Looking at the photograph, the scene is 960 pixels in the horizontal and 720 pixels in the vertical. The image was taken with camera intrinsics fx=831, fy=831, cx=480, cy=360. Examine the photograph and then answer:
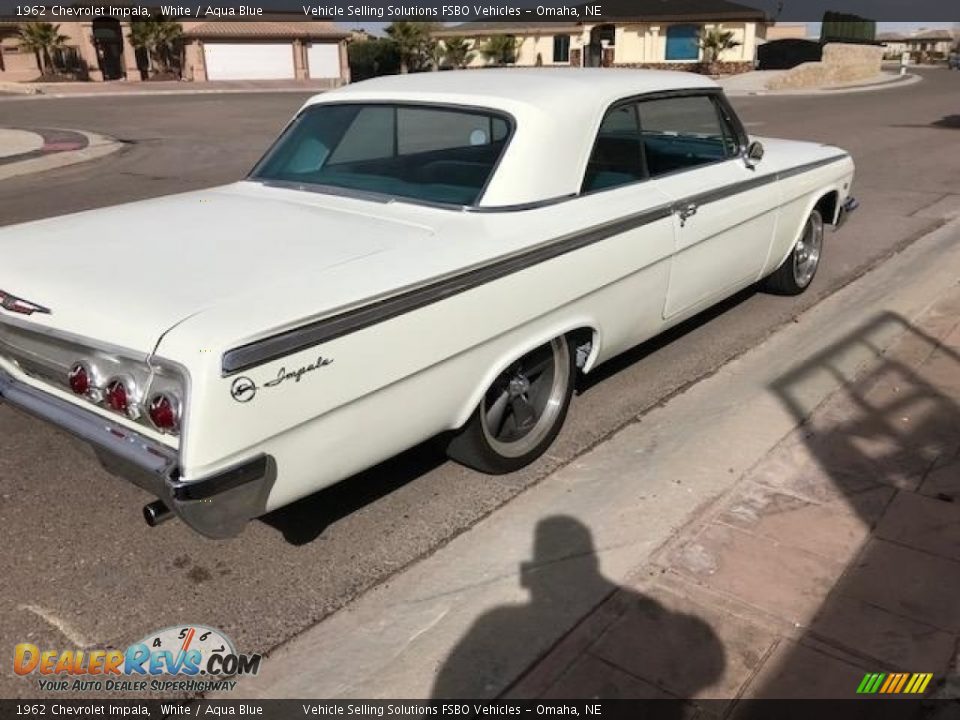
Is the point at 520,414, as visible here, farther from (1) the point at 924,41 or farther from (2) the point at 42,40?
(1) the point at 924,41

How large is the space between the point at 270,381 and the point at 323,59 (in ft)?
155

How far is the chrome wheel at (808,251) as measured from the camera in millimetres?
5723

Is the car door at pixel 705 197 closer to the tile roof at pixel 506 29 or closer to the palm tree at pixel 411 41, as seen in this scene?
the palm tree at pixel 411 41

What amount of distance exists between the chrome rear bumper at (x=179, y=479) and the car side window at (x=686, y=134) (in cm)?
264

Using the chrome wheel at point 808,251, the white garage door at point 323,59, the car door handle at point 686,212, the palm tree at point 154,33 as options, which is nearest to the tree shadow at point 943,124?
the chrome wheel at point 808,251

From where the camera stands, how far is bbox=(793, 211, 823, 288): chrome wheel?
18.8 feet

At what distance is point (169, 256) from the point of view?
2.75 metres

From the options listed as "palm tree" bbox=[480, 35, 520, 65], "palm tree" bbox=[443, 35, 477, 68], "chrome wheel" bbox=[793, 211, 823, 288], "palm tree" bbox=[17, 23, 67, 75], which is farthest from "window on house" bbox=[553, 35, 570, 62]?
"chrome wheel" bbox=[793, 211, 823, 288]

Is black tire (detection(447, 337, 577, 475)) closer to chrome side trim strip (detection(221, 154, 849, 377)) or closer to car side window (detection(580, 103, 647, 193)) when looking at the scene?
chrome side trim strip (detection(221, 154, 849, 377))

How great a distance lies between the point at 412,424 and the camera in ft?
9.11

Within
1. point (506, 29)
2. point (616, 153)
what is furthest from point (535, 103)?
point (506, 29)

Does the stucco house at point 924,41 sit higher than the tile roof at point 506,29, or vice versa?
the tile roof at point 506,29

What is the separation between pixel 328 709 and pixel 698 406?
2483 mm

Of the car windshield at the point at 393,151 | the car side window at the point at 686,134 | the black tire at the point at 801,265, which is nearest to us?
the car windshield at the point at 393,151
